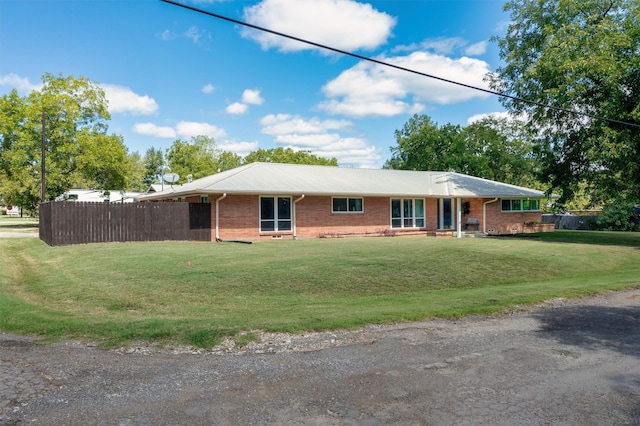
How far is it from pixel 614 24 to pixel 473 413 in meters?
23.8

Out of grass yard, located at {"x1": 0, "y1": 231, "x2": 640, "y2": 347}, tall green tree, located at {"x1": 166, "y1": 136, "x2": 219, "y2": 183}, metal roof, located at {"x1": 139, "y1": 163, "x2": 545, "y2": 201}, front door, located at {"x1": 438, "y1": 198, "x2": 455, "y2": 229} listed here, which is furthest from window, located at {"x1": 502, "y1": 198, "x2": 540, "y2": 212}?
tall green tree, located at {"x1": 166, "y1": 136, "x2": 219, "y2": 183}

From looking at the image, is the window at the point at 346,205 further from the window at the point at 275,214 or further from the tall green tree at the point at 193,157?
the tall green tree at the point at 193,157

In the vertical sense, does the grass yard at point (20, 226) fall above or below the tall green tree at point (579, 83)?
below

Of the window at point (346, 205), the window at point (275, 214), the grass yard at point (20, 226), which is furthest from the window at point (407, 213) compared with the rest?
the grass yard at point (20, 226)

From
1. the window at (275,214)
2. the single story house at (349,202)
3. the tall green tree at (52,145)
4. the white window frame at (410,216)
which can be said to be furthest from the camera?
the tall green tree at (52,145)

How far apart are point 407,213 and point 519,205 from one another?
882 cm

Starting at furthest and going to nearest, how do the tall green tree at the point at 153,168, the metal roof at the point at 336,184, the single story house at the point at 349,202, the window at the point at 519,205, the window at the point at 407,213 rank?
the tall green tree at the point at 153,168 < the window at the point at 519,205 < the window at the point at 407,213 < the metal roof at the point at 336,184 < the single story house at the point at 349,202

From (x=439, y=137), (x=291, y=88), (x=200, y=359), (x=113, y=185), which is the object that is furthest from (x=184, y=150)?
(x=200, y=359)

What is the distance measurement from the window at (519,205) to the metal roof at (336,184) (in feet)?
2.02

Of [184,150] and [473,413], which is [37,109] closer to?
[184,150]

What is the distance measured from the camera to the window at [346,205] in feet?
82.3

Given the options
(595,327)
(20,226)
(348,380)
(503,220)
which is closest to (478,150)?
(503,220)

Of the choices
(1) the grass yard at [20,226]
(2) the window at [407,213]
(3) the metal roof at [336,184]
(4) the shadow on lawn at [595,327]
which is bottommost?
(4) the shadow on lawn at [595,327]

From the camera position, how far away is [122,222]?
65.5 ft
